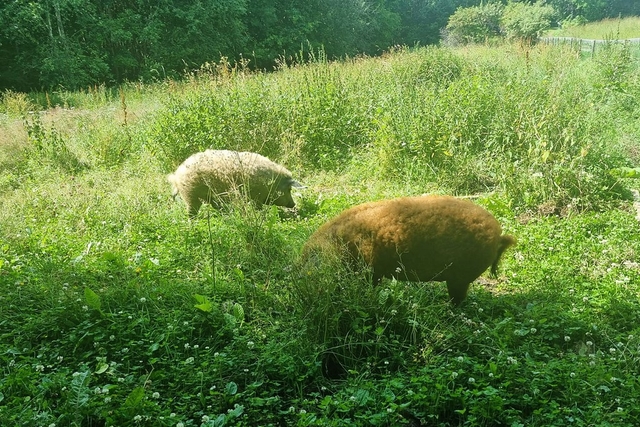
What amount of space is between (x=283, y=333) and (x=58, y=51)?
1672 cm

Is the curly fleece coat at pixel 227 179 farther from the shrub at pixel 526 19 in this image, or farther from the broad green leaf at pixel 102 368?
the shrub at pixel 526 19

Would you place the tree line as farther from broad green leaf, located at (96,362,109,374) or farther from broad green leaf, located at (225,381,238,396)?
broad green leaf, located at (225,381,238,396)

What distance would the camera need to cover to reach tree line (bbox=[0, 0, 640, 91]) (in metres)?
17.1

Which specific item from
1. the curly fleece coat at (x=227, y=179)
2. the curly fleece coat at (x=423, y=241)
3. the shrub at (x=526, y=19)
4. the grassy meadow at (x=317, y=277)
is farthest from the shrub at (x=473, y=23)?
the curly fleece coat at (x=423, y=241)

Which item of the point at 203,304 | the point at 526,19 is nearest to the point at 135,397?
the point at 203,304

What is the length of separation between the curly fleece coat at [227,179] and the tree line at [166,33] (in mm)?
6413

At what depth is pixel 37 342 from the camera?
3.64 metres

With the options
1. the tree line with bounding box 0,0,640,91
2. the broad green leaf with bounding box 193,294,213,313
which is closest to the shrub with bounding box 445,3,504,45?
the tree line with bounding box 0,0,640,91

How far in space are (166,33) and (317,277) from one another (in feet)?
63.2

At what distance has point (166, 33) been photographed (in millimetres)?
20562

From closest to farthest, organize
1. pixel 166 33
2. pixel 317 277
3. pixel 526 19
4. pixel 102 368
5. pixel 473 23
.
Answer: pixel 102 368 → pixel 317 277 → pixel 166 33 → pixel 526 19 → pixel 473 23

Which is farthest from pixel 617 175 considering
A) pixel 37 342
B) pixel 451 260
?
pixel 37 342

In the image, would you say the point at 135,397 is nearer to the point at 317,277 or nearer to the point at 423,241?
the point at 317,277

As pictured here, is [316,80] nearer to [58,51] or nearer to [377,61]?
[377,61]
